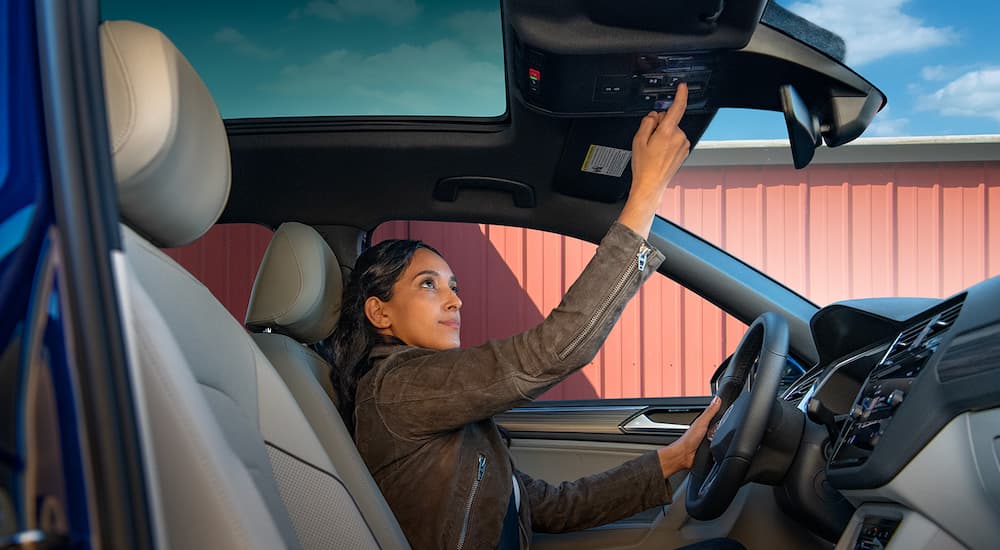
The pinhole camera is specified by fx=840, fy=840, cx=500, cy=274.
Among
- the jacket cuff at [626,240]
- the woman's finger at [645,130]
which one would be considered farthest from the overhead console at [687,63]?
the jacket cuff at [626,240]

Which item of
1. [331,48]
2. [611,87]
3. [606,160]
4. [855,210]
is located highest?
[331,48]

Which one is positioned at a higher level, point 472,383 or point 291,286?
point 291,286

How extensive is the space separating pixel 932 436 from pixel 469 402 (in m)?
0.64

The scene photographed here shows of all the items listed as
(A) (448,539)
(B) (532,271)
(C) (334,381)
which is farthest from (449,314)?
(B) (532,271)

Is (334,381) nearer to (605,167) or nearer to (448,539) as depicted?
(448,539)

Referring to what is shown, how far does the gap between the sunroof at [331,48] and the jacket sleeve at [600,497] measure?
90 cm

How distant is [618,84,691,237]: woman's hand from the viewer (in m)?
1.31

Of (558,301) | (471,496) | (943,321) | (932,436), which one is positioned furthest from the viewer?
(558,301)

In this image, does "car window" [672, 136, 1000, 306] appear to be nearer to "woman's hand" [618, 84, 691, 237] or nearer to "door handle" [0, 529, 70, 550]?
"woman's hand" [618, 84, 691, 237]

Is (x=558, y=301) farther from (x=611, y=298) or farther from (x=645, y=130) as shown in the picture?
(x=611, y=298)

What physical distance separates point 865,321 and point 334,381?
99 centimetres

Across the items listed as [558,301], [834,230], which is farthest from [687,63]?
[834,230]

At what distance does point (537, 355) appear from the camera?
1263 mm

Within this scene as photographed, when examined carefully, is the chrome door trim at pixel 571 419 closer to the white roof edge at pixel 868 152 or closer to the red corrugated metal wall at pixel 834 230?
the red corrugated metal wall at pixel 834 230
